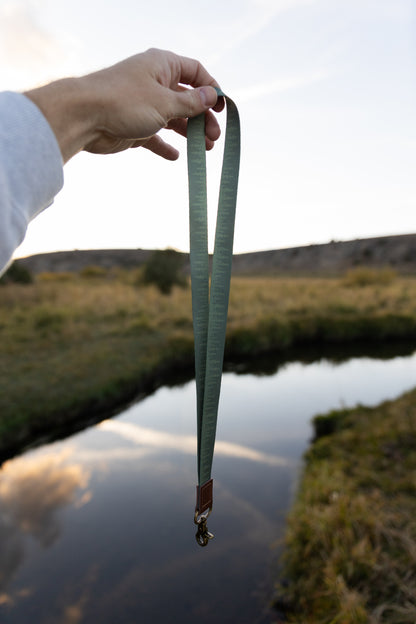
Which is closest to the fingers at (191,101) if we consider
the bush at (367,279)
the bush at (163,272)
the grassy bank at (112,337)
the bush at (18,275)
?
the grassy bank at (112,337)

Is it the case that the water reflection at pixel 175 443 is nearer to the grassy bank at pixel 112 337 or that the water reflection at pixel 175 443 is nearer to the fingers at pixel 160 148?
the grassy bank at pixel 112 337

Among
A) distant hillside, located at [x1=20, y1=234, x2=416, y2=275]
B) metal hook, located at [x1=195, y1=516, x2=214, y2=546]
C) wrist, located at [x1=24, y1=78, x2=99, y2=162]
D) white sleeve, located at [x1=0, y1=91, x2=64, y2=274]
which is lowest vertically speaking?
metal hook, located at [x1=195, y1=516, x2=214, y2=546]

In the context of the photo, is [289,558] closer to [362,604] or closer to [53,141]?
[362,604]

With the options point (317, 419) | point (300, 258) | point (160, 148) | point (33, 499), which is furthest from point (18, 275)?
point (300, 258)

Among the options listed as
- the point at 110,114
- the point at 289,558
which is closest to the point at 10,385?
the point at 289,558

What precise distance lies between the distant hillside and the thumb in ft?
182

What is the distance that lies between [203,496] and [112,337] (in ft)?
36.9

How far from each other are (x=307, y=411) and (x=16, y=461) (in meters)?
5.84

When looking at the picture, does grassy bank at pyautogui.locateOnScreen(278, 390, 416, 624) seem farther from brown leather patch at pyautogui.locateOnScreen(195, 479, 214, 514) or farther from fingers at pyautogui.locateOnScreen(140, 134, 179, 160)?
fingers at pyautogui.locateOnScreen(140, 134, 179, 160)

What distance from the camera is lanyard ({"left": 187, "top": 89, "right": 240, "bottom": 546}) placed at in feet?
3.30

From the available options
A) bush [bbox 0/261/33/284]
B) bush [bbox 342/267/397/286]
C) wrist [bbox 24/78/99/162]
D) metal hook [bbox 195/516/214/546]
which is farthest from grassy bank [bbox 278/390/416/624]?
bush [bbox 342/267/397/286]

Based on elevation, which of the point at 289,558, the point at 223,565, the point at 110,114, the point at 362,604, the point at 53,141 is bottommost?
the point at 223,565

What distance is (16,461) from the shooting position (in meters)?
6.52

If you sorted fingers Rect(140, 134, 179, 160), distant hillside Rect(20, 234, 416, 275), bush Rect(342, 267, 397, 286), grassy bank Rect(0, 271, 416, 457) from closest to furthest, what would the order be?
fingers Rect(140, 134, 179, 160) < grassy bank Rect(0, 271, 416, 457) < bush Rect(342, 267, 397, 286) < distant hillside Rect(20, 234, 416, 275)
